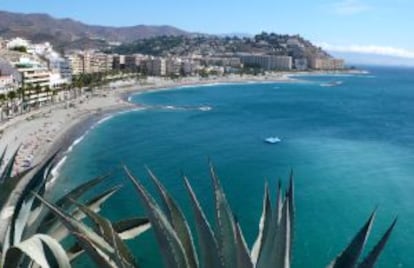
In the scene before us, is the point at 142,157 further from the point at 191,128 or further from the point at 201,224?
the point at 201,224

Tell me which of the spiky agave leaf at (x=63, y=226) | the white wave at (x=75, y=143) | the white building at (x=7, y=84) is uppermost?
the spiky agave leaf at (x=63, y=226)

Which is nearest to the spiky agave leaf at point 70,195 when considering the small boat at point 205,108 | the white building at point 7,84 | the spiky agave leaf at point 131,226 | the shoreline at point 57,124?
the spiky agave leaf at point 131,226

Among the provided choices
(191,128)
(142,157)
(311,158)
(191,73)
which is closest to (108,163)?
(142,157)

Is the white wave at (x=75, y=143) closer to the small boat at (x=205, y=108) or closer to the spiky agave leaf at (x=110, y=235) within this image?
the small boat at (x=205, y=108)

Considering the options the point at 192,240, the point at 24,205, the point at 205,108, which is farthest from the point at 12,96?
the point at 192,240

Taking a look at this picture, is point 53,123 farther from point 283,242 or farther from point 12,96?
point 283,242

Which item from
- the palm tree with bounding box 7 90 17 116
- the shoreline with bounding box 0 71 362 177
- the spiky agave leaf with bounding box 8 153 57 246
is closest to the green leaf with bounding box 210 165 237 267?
the spiky agave leaf with bounding box 8 153 57 246
